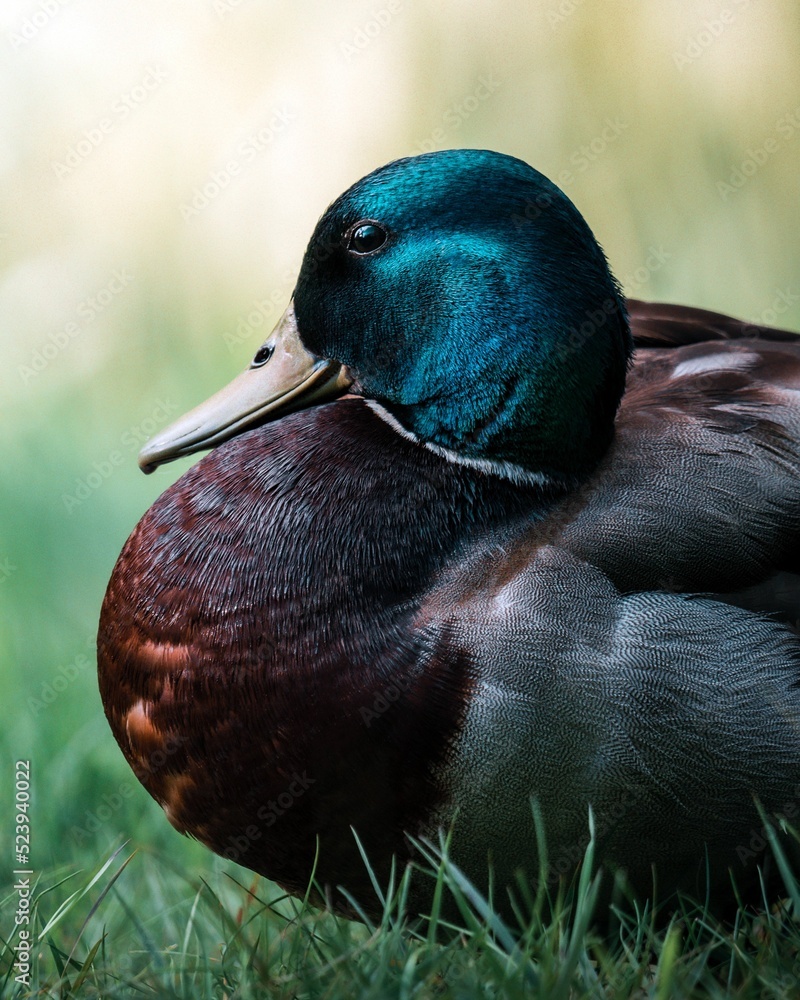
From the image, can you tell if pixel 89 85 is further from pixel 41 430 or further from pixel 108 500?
pixel 108 500

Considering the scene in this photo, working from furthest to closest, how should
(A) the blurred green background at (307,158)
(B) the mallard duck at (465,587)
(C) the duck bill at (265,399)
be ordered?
(A) the blurred green background at (307,158) < (C) the duck bill at (265,399) < (B) the mallard duck at (465,587)

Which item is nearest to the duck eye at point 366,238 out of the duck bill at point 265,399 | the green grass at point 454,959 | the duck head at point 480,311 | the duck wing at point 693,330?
the duck head at point 480,311

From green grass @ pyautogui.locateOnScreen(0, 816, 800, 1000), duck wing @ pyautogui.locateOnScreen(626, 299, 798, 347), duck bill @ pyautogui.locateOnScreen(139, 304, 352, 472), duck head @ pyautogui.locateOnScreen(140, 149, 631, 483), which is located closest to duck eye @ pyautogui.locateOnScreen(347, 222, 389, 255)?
duck head @ pyautogui.locateOnScreen(140, 149, 631, 483)

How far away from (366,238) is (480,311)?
230 millimetres

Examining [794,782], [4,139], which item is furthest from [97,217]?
→ [794,782]

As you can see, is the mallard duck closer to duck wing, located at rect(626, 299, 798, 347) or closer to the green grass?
the green grass

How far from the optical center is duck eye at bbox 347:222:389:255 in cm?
203

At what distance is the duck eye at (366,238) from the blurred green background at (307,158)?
7.31 ft

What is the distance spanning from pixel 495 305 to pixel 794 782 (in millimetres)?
842

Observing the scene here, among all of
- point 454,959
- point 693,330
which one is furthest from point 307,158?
point 454,959

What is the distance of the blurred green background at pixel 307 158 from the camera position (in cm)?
444

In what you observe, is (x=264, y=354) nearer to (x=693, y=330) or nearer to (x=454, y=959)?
(x=693, y=330)

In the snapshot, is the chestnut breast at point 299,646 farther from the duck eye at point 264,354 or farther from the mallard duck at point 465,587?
the duck eye at point 264,354

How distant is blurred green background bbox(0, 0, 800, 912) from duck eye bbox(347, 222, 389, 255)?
7.31 ft
